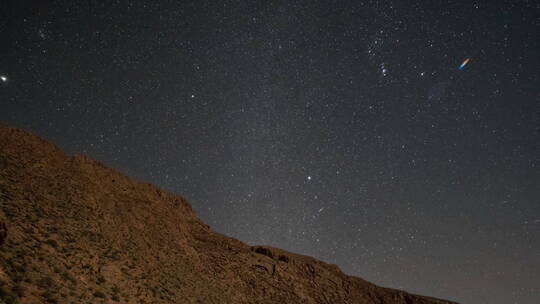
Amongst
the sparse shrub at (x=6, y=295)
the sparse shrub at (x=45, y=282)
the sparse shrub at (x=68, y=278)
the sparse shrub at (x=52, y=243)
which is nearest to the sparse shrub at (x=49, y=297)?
the sparse shrub at (x=45, y=282)

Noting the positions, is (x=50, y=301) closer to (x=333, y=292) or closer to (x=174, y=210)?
(x=174, y=210)

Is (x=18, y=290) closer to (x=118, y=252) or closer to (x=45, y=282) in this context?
(x=45, y=282)

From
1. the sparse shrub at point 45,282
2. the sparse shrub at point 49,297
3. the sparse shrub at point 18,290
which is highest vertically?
the sparse shrub at point 45,282

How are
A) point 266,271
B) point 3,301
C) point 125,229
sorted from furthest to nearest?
point 266,271
point 125,229
point 3,301

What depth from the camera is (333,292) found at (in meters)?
28.8

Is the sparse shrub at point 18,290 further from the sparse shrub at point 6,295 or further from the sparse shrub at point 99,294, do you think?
the sparse shrub at point 99,294

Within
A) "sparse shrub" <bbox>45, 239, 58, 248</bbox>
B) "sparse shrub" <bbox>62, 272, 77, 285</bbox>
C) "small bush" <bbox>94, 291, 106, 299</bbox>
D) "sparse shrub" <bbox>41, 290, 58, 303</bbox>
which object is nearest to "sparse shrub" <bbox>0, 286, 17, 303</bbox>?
"sparse shrub" <bbox>41, 290, 58, 303</bbox>

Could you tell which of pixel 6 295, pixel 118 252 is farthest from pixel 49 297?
pixel 118 252

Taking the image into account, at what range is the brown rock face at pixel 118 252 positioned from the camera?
531 inches

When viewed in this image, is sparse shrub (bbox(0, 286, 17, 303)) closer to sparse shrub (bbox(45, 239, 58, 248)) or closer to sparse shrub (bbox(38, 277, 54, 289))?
sparse shrub (bbox(38, 277, 54, 289))

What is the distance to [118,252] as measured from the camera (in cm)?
1862

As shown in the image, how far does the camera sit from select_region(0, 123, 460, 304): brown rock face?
1349 centimetres

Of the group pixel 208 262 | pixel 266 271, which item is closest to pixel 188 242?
pixel 208 262

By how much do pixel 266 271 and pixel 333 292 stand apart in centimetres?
757
